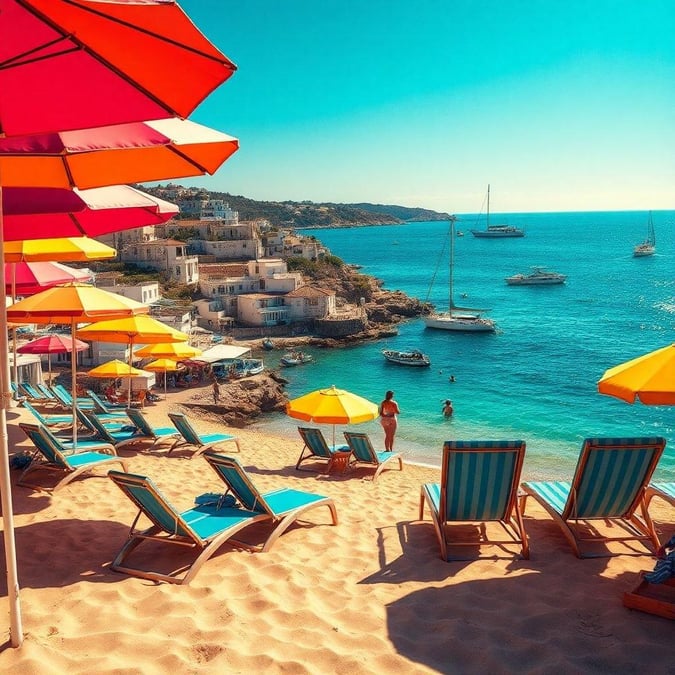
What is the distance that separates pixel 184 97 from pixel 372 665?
3.20 metres

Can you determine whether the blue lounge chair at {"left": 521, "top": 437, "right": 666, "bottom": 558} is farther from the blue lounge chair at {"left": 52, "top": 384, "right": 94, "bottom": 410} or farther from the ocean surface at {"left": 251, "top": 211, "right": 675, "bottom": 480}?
the blue lounge chair at {"left": 52, "top": 384, "right": 94, "bottom": 410}

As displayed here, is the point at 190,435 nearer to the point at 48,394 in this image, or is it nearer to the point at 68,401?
the point at 68,401

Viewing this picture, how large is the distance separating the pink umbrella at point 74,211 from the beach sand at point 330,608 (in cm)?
277

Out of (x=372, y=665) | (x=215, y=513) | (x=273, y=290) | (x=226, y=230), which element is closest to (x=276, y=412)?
(x=215, y=513)

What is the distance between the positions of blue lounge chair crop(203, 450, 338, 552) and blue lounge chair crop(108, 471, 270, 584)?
0.77 feet

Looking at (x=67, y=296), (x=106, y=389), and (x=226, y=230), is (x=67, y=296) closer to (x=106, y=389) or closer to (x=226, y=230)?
(x=106, y=389)

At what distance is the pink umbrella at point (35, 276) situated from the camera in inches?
340

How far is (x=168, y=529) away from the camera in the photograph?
5094mm

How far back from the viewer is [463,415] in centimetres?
2780

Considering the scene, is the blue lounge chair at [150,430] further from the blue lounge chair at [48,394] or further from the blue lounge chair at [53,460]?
the blue lounge chair at [48,394]

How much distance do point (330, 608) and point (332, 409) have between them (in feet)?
23.0

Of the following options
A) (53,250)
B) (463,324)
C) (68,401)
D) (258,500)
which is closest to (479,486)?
(258,500)

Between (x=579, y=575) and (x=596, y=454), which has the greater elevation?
(x=596, y=454)

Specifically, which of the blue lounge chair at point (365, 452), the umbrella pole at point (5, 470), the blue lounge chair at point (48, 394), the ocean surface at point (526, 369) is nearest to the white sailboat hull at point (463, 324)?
the ocean surface at point (526, 369)
